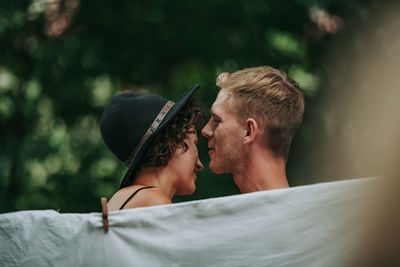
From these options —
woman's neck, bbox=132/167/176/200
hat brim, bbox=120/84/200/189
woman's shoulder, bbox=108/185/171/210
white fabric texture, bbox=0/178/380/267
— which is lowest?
white fabric texture, bbox=0/178/380/267

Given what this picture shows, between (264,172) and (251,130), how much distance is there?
0.20m

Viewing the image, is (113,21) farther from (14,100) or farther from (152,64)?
(14,100)

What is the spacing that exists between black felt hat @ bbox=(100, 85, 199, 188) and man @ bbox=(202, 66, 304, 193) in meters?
0.23

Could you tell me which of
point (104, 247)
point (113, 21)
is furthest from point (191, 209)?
point (113, 21)

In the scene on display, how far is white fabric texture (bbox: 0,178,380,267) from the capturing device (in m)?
1.52

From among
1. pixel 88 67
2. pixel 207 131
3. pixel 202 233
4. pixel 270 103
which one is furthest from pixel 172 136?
pixel 88 67

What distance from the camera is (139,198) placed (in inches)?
74.5

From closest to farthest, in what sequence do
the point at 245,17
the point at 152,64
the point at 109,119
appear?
the point at 109,119
the point at 245,17
the point at 152,64

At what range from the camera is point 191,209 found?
158 cm

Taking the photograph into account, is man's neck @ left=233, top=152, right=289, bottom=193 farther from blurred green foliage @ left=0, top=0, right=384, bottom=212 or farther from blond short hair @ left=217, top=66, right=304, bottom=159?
blurred green foliage @ left=0, top=0, right=384, bottom=212

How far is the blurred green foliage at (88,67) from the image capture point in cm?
469

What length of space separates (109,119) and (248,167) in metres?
0.66

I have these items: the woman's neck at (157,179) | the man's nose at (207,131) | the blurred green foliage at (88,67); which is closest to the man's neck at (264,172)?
the man's nose at (207,131)

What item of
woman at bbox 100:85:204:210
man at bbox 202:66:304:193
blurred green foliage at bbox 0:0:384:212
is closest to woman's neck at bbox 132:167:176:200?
woman at bbox 100:85:204:210
